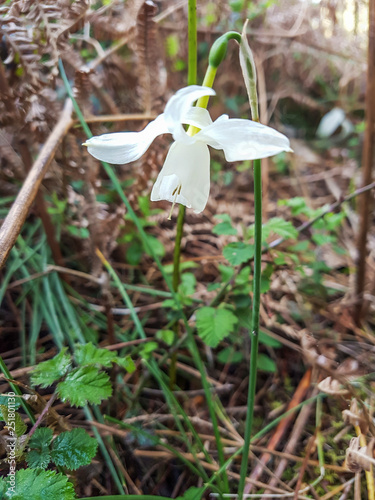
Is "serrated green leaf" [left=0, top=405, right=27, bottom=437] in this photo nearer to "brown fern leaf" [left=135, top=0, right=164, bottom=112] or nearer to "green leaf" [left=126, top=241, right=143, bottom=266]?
"green leaf" [left=126, top=241, right=143, bottom=266]

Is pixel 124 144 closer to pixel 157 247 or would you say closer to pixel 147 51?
pixel 147 51

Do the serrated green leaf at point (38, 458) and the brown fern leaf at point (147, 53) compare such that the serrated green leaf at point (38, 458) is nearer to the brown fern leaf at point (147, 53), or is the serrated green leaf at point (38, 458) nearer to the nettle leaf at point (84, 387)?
the nettle leaf at point (84, 387)

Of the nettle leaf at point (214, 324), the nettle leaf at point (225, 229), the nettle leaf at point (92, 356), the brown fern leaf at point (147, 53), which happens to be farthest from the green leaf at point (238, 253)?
the brown fern leaf at point (147, 53)

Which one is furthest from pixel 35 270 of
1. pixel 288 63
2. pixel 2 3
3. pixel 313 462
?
pixel 288 63

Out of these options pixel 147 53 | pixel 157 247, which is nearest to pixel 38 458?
pixel 157 247

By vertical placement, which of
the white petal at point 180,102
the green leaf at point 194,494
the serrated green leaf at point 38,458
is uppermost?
the white petal at point 180,102

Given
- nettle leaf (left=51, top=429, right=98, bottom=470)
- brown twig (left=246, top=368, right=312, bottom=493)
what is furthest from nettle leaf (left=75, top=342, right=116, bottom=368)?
brown twig (left=246, top=368, right=312, bottom=493)

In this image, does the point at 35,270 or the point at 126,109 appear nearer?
the point at 35,270

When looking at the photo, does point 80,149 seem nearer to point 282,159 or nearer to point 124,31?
point 124,31
